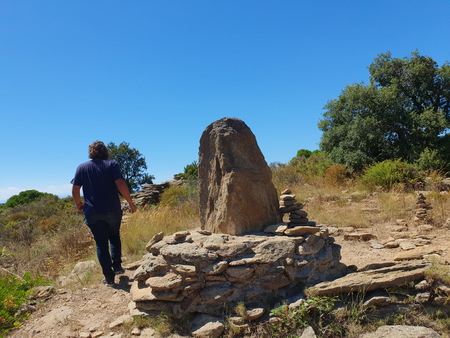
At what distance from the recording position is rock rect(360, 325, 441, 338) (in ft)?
10.5

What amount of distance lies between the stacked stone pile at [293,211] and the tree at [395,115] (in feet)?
33.5

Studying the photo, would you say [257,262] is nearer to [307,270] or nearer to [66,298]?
[307,270]

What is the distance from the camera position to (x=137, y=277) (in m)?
4.00

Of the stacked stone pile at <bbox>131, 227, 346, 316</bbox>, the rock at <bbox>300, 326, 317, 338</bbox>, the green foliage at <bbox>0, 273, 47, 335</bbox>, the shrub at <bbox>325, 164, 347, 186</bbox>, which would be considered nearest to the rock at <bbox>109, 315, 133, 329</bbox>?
the stacked stone pile at <bbox>131, 227, 346, 316</bbox>

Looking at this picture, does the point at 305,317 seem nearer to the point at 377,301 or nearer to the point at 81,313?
the point at 377,301

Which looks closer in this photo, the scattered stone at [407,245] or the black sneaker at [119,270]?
the black sneaker at [119,270]

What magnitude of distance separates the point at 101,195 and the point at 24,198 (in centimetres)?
2341

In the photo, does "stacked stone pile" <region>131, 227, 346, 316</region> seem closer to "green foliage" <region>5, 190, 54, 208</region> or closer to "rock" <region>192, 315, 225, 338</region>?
"rock" <region>192, 315, 225, 338</region>

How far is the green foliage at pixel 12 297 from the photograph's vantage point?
4093 mm

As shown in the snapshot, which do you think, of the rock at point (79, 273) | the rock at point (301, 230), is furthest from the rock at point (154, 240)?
the rock at point (301, 230)

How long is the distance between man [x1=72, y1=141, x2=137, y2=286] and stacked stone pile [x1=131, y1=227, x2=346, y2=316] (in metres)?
0.88

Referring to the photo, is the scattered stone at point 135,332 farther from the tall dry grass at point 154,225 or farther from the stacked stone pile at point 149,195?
the stacked stone pile at point 149,195

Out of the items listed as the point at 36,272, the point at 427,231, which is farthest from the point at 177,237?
the point at 427,231

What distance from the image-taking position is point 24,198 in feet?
78.3
